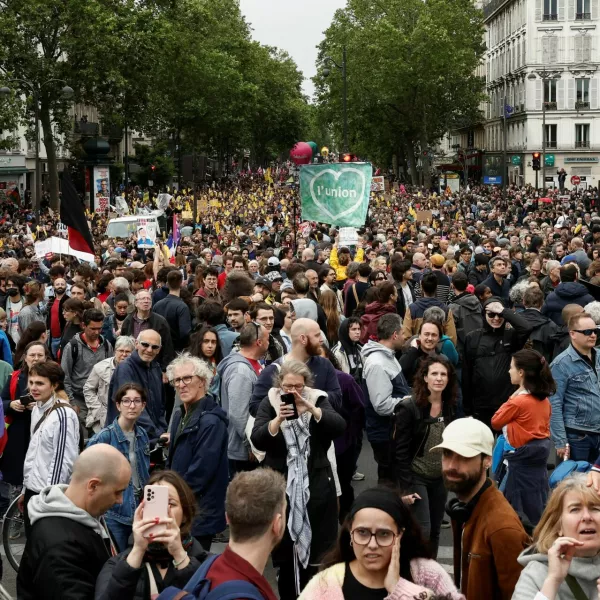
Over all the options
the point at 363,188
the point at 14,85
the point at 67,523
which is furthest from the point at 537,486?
the point at 14,85

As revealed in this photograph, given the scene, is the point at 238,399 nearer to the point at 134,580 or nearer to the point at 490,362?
the point at 490,362

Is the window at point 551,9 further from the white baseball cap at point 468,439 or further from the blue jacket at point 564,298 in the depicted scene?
the white baseball cap at point 468,439

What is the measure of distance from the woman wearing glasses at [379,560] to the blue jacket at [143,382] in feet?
13.3

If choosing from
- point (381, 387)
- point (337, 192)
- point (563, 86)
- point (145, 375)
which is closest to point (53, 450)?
Result: point (145, 375)

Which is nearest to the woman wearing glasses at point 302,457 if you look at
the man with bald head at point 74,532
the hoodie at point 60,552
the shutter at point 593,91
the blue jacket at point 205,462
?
the blue jacket at point 205,462

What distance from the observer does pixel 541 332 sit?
1041 cm

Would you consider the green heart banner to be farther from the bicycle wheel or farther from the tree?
the tree

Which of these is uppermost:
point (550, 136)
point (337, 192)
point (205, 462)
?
point (550, 136)

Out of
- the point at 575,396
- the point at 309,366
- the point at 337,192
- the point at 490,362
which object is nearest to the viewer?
the point at 309,366

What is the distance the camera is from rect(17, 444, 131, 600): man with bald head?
4.48 meters

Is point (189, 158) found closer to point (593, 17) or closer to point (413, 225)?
point (413, 225)

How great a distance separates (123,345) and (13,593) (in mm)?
2040

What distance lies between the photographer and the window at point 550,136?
3275 inches

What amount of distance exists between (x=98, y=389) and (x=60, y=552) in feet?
14.8
